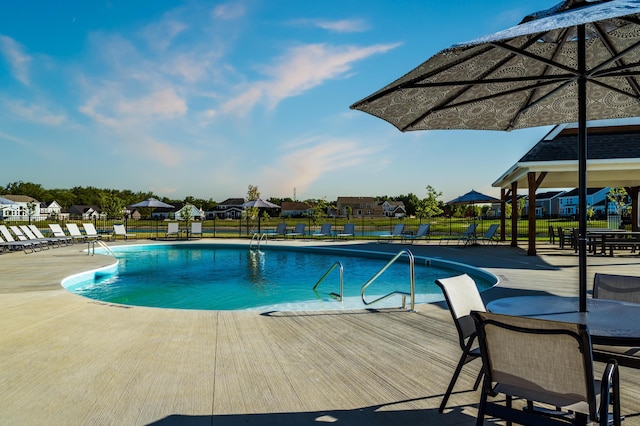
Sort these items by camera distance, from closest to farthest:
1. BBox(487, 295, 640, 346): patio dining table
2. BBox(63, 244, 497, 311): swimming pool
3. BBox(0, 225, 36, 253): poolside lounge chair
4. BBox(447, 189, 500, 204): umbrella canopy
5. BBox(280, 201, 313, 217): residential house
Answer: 1. BBox(487, 295, 640, 346): patio dining table
2. BBox(63, 244, 497, 311): swimming pool
3. BBox(0, 225, 36, 253): poolside lounge chair
4. BBox(447, 189, 500, 204): umbrella canopy
5. BBox(280, 201, 313, 217): residential house

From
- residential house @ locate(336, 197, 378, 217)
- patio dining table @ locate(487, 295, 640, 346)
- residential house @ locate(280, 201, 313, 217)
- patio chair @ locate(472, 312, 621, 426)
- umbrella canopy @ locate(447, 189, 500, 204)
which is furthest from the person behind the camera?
residential house @ locate(336, 197, 378, 217)

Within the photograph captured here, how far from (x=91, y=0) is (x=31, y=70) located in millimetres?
7607

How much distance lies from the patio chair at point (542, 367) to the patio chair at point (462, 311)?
45cm

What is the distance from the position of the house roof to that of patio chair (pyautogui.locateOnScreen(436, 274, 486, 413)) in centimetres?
1055

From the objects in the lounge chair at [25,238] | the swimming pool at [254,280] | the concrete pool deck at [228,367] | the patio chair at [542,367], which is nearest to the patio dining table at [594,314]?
the patio chair at [542,367]

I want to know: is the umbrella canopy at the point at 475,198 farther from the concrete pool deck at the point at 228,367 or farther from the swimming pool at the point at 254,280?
the concrete pool deck at the point at 228,367

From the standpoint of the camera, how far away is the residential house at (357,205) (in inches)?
3438

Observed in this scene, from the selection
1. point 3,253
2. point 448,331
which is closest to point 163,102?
point 3,253

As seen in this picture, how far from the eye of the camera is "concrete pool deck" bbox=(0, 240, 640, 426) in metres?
2.69

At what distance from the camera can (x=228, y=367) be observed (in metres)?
3.53

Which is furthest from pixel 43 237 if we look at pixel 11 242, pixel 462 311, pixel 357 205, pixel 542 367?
pixel 357 205

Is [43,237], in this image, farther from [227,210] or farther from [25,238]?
[227,210]

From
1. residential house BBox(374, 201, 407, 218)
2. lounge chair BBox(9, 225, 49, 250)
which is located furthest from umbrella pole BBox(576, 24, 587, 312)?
residential house BBox(374, 201, 407, 218)

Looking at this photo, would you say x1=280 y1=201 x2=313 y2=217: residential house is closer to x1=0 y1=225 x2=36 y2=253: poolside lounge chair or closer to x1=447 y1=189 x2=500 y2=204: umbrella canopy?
x1=447 y1=189 x2=500 y2=204: umbrella canopy
